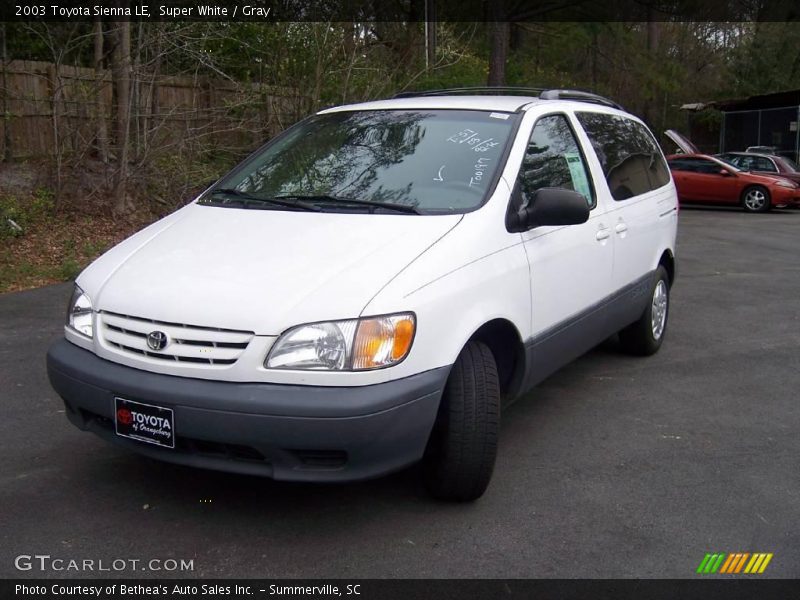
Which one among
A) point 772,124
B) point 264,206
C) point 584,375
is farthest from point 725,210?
point 264,206

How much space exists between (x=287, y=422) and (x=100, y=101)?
10.0 meters

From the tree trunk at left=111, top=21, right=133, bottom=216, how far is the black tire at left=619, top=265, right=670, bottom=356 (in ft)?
25.8

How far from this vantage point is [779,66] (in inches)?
1382

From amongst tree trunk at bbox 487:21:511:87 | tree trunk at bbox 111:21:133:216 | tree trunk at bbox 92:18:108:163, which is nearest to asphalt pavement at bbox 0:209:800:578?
tree trunk at bbox 111:21:133:216

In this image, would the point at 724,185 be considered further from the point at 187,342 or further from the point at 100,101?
the point at 187,342

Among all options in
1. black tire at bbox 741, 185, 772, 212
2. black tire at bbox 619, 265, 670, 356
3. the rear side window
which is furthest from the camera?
black tire at bbox 741, 185, 772, 212

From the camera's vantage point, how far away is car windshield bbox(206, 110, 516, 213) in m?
4.16

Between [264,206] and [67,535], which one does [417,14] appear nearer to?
[264,206]

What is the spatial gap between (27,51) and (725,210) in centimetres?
1525

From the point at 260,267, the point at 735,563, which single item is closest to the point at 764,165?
the point at 735,563

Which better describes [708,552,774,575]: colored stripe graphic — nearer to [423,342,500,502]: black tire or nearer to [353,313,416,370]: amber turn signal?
[423,342,500,502]: black tire

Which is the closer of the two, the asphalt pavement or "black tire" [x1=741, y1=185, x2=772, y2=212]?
the asphalt pavement

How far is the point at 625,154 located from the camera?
5824mm

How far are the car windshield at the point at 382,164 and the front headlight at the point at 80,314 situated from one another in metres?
0.95
